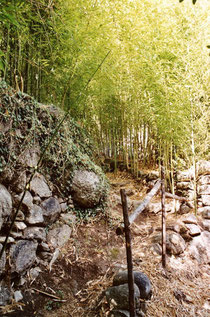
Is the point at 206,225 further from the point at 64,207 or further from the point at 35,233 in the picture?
the point at 35,233

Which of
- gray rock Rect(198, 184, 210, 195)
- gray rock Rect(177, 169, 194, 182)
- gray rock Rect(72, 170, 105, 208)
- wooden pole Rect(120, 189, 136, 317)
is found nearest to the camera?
wooden pole Rect(120, 189, 136, 317)

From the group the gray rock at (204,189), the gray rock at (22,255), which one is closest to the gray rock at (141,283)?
the gray rock at (22,255)

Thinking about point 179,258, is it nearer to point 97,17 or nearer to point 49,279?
point 49,279

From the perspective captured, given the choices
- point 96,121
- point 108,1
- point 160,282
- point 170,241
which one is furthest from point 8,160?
point 96,121

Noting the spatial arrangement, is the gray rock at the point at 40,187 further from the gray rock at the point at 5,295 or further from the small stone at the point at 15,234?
the gray rock at the point at 5,295

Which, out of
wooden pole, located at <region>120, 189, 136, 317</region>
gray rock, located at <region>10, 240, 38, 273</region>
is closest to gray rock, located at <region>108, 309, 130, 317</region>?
wooden pole, located at <region>120, 189, 136, 317</region>

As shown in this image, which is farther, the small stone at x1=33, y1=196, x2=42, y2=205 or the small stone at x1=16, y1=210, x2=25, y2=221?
the small stone at x1=33, y1=196, x2=42, y2=205

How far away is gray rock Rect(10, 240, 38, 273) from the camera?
2.19 metres

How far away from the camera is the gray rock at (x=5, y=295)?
76.2 inches

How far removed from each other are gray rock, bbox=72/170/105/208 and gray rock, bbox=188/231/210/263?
172 centimetres

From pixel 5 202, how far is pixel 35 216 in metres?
0.50

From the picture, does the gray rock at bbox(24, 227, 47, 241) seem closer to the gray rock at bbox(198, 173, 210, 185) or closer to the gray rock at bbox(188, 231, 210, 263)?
the gray rock at bbox(188, 231, 210, 263)

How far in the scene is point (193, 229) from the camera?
3.90 metres

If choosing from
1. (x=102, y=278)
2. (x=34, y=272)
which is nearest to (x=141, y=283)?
(x=102, y=278)
